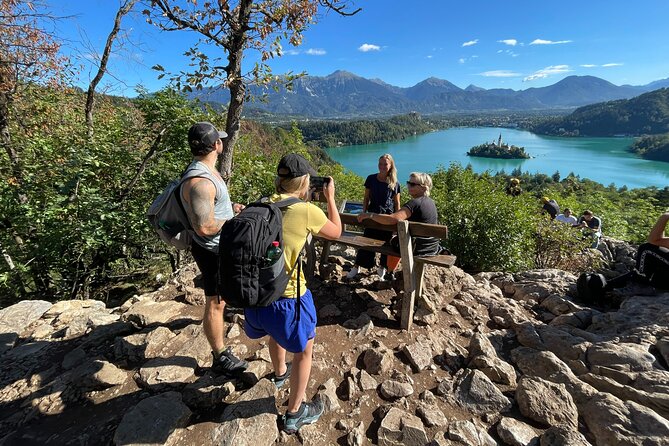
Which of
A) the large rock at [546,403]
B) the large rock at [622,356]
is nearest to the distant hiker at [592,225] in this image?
the large rock at [622,356]

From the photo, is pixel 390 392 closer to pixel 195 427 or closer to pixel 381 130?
pixel 195 427

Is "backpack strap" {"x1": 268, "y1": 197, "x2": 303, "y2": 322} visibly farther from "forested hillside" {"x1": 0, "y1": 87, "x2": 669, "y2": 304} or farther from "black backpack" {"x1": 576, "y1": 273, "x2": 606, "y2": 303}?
"black backpack" {"x1": 576, "y1": 273, "x2": 606, "y2": 303}

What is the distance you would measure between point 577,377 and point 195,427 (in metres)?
3.05

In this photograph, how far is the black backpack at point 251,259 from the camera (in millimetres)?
1685

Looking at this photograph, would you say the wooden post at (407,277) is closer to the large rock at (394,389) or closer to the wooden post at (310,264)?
the large rock at (394,389)

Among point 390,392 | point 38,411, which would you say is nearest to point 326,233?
point 390,392

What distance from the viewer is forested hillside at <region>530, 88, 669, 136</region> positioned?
130 meters

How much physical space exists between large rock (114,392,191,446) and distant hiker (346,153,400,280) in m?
2.51

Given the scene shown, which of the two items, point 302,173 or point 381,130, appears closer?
point 302,173

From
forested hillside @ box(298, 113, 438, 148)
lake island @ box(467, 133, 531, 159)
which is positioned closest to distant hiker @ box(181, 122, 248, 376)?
forested hillside @ box(298, 113, 438, 148)

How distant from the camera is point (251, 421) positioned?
2.14 meters

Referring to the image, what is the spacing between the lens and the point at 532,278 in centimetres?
522

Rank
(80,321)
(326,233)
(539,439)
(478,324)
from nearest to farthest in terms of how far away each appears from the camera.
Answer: (326,233) → (539,439) → (80,321) → (478,324)

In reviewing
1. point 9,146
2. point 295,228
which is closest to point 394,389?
point 295,228
